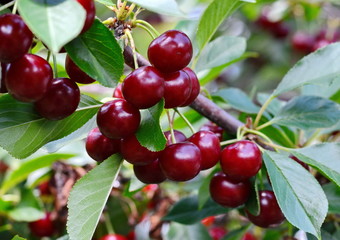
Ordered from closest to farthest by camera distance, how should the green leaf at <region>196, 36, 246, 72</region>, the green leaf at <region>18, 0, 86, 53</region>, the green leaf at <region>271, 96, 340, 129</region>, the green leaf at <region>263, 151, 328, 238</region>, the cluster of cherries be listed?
the green leaf at <region>18, 0, 86, 53</region> → the cluster of cherries → the green leaf at <region>263, 151, 328, 238</region> → the green leaf at <region>271, 96, 340, 129</region> → the green leaf at <region>196, 36, 246, 72</region>

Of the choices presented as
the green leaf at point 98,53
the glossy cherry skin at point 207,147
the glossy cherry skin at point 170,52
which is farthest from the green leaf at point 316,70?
the green leaf at point 98,53

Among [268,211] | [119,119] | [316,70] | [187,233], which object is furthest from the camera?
[187,233]

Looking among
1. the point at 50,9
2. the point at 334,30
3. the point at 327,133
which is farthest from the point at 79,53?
the point at 334,30

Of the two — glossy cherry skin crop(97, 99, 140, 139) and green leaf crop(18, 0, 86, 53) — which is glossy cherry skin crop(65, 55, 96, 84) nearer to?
glossy cherry skin crop(97, 99, 140, 139)

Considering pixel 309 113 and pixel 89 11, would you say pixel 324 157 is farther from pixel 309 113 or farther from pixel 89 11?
pixel 89 11

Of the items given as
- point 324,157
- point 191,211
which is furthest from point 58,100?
point 191,211

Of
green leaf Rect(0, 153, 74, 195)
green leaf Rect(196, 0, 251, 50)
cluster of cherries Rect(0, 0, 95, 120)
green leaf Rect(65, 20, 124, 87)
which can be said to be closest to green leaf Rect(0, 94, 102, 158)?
cluster of cherries Rect(0, 0, 95, 120)
